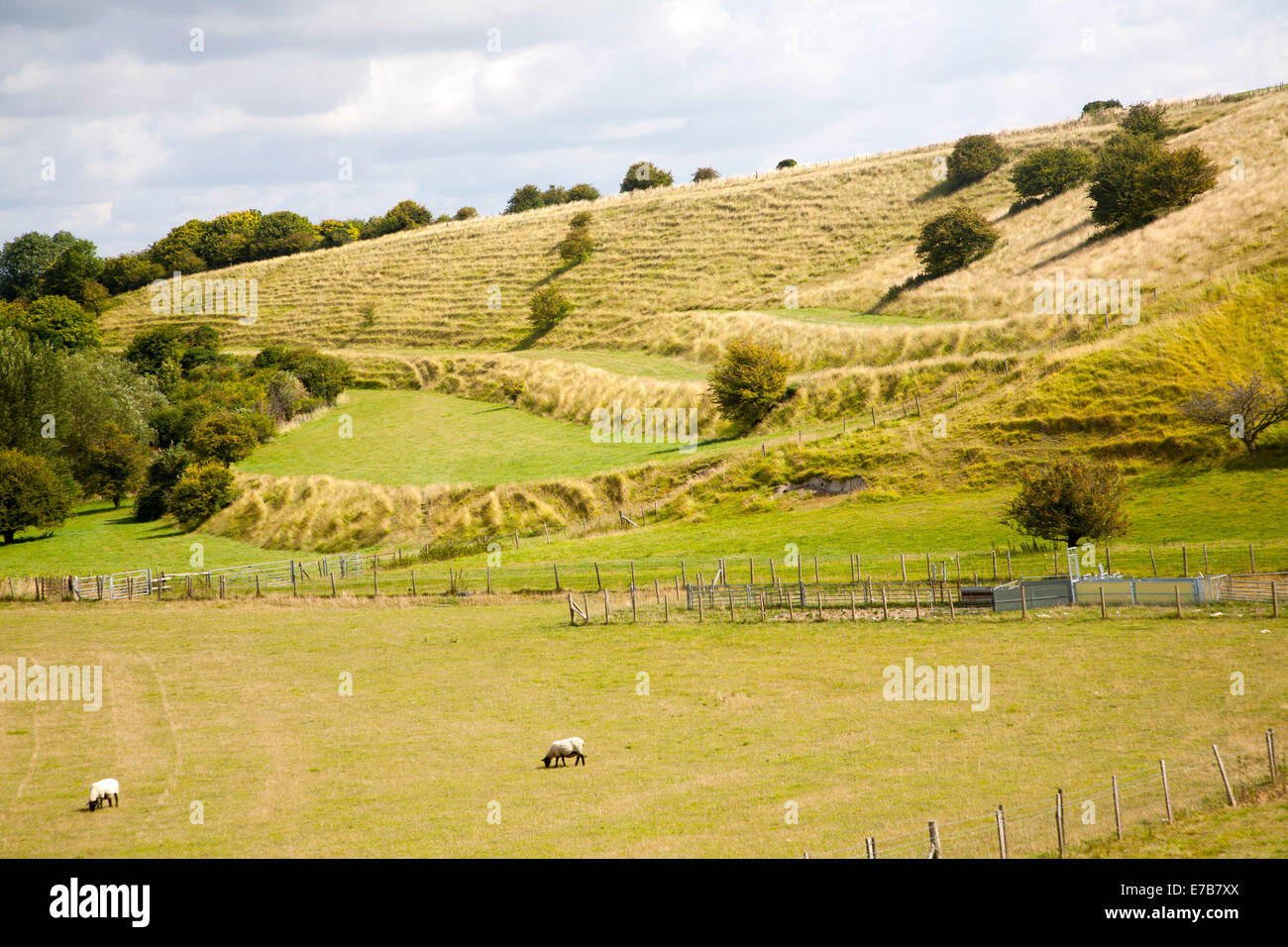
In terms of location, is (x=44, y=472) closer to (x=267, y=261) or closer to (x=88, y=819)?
(x=88, y=819)

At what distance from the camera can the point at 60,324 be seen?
399 feet

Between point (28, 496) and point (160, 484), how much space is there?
10020mm

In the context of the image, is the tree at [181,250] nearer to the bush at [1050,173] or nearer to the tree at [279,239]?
the tree at [279,239]

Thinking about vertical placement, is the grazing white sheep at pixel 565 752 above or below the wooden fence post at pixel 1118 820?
below

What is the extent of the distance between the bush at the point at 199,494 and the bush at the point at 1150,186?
278 ft

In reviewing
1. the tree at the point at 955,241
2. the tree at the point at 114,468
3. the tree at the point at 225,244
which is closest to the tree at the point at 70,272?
the tree at the point at 225,244

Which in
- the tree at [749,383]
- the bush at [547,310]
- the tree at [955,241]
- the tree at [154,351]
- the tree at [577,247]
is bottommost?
the tree at [749,383]

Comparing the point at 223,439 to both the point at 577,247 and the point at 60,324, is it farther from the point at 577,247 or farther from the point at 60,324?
the point at 577,247

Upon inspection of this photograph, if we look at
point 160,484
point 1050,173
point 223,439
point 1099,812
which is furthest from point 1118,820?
point 1050,173

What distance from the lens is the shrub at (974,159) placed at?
13000 centimetres

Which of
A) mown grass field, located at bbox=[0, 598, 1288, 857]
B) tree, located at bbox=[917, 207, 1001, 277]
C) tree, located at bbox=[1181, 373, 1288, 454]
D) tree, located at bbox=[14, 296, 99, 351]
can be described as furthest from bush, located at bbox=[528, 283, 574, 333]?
mown grass field, located at bbox=[0, 598, 1288, 857]

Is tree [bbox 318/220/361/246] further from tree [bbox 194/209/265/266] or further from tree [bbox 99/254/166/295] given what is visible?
tree [bbox 99/254/166/295]

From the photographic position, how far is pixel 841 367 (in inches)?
3371
